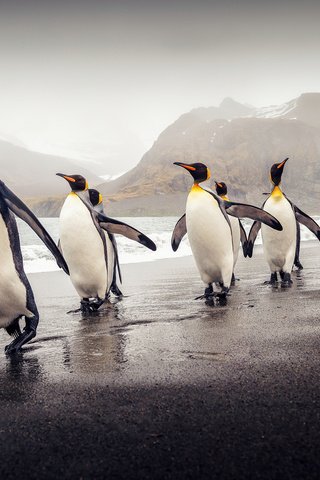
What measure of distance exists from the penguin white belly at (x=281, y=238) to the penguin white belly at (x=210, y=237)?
5.14 feet

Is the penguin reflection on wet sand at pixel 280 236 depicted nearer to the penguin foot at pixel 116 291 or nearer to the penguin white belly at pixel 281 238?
the penguin white belly at pixel 281 238

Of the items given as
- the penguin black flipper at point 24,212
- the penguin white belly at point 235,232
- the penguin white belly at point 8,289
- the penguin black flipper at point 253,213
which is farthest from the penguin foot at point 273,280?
the penguin white belly at point 8,289

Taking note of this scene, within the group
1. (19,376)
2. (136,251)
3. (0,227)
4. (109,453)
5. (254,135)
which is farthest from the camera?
(254,135)

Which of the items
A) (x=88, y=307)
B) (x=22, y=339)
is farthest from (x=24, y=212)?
(x=88, y=307)

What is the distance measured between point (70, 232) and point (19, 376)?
3330mm

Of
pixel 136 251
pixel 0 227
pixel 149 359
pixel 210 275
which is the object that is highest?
pixel 0 227

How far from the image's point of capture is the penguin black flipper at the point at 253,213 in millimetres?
6121

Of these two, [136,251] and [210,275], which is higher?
[210,275]

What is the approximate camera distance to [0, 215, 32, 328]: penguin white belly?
123 inches

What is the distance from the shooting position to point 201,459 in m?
1.44

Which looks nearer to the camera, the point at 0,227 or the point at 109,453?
the point at 109,453

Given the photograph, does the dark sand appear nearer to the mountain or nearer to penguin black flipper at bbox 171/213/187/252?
penguin black flipper at bbox 171/213/187/252

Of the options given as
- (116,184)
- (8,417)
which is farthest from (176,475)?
(116,184)

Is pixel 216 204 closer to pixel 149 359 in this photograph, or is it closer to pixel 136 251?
pixel 149 359
